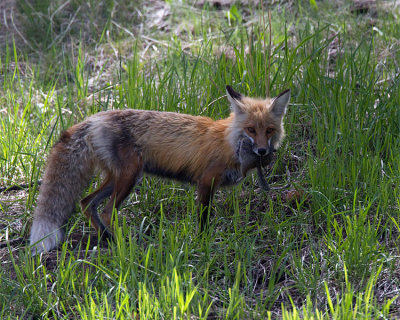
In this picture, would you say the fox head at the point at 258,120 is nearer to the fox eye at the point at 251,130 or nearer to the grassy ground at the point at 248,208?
the fox eye at the point at 251,130

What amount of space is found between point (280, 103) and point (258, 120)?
0.30 m

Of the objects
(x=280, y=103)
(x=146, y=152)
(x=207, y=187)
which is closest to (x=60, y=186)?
(x=146, y=152)

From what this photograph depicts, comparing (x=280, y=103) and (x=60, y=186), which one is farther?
(x=280, y=103)

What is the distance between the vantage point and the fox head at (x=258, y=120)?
479 cm

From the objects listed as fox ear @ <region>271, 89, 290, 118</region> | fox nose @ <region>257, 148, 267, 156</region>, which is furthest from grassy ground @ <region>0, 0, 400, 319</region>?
fox ear @ <region>271, 89, 290, 118</region>

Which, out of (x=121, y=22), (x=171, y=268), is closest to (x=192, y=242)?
(x=171, y=268)

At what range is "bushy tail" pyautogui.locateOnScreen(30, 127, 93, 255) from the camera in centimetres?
451

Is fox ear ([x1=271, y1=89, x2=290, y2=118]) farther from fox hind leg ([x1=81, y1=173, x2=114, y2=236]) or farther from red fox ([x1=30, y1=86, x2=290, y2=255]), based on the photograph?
fox hind leg ([x1=81, y1=173, x2=114, y2=236])

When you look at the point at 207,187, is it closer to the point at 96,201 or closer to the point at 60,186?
the point at 96,201

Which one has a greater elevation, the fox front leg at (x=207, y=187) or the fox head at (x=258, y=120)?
the fox head at (x=258, y=120)

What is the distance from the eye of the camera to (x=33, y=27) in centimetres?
927

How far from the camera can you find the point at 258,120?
4.80 m

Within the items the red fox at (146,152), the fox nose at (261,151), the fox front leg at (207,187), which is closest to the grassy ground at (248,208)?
the fox front leg at (207,187)

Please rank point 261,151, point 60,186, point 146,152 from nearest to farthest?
1. point 261,151
2. point 60,186
3. point 146,152
